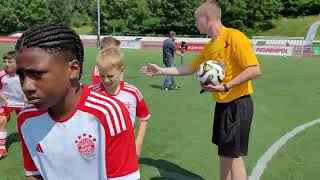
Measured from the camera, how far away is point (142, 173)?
6.79m

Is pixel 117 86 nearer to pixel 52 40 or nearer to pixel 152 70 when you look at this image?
pixel 152 70

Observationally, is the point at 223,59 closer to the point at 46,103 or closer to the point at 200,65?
the point at 200,65

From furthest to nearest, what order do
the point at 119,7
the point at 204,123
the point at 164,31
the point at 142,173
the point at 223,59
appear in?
the point at 119,7, the point at 164,31, the point at 204,123, the point at 142,173, the point at 223,59

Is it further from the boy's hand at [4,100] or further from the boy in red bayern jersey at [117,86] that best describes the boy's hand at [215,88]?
the boy's hand at [4,100]

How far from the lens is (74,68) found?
224 cm

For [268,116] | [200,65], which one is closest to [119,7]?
[268,116]

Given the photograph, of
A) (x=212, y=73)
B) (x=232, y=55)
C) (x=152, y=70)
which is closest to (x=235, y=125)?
(x=212, y=73)

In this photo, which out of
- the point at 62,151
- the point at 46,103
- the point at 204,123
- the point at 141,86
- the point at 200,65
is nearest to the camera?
the point at 46,103

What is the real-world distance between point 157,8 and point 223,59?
70.4 meters

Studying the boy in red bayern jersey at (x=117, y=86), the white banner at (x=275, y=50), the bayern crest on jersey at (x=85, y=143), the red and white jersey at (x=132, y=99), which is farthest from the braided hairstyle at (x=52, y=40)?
the white banner at (x=275, y=50)

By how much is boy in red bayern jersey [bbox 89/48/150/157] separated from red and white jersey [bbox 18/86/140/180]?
6.62 ft

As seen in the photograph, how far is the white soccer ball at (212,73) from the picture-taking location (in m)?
4.93

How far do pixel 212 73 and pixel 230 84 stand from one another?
248 millimetres

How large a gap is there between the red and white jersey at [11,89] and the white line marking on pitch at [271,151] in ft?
13.7
